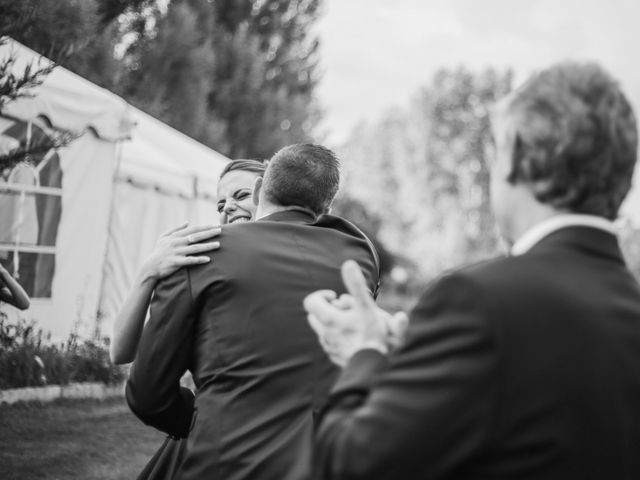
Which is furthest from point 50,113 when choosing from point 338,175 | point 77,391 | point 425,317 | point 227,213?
point 425,317

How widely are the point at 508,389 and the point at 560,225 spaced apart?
340 millimetres

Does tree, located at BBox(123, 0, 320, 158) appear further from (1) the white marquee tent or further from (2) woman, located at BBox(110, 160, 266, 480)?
(2) woman, located at BBox(110, 160, 266, 480)

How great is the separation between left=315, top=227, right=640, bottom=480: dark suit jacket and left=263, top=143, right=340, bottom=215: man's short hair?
1.16 m

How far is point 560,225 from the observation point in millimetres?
1353

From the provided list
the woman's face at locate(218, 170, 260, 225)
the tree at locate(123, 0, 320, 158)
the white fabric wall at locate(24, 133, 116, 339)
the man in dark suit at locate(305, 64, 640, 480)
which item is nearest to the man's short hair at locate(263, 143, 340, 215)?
the woman's face at locate(218, 170, 260, 225)

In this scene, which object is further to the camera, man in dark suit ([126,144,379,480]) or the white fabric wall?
the white fabric wall

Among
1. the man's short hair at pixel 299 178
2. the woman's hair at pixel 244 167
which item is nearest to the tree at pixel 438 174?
the woman's hair at pixel 244 167

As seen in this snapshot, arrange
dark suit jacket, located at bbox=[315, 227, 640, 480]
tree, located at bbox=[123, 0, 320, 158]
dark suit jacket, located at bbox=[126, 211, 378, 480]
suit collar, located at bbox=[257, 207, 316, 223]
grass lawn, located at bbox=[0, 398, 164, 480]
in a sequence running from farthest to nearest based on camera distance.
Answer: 1. tree, located at bbox=[123, 0, 320, 158]
2. grass lawn, located at bbox=[0, 398, 164, 480]
3. suit collar, located at bbox=[257, 207, 316, 223]
4. dark suit jacket, located at bbox=[126, 211, 378, 480]
5. dark suit jacket, located at bbox=[315, 227, 640, 480]

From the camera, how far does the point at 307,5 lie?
25484 mm

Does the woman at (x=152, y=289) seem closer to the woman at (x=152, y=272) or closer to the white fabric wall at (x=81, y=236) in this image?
the woman at (x=152, y=272)

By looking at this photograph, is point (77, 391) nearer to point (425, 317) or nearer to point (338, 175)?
point (338, 175)

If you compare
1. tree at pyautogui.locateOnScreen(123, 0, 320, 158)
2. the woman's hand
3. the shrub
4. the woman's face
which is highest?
tree at pyautogui.locateOnScreen(123, 0, 320, 158)

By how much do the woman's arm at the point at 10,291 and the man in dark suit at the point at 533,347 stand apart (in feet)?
14.6

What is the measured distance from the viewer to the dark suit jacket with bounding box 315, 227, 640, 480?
3.97 feet
